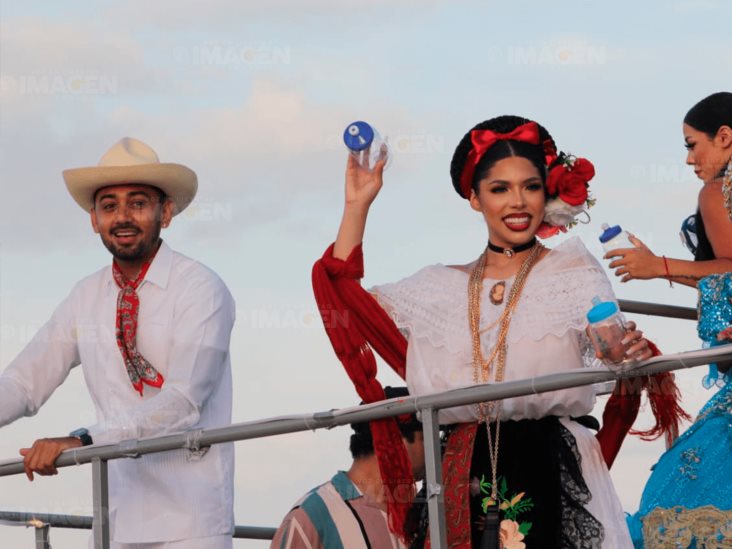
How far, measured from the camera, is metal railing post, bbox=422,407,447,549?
5266mm

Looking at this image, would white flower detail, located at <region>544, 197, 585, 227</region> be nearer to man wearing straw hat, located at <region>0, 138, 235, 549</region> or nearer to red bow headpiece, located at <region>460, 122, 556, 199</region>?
red bow headpiece, located at <region>460, 122, 556, 199</region>

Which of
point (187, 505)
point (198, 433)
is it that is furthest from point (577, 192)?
point (187, 505)

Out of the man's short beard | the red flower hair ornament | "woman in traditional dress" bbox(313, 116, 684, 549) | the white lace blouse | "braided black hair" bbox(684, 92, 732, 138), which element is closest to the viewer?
"woman in traditional dress" bbox(313, 116, 684, 549)

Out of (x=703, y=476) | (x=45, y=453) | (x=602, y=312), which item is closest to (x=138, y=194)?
(x=45, y=453)

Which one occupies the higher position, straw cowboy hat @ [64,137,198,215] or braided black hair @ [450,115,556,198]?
straw cowboy hat @ [64,137,198,215]

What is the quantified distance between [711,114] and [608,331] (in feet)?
5.16

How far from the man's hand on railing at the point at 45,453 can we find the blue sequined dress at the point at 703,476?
7.07 feet

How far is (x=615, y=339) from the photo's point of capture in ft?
16.7

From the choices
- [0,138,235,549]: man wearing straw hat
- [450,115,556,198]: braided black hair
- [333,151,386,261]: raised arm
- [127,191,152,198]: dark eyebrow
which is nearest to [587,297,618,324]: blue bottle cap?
[450,115,556,198]: braided black hair

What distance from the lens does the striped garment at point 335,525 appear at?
627cm

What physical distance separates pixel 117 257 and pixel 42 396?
70 centimetres

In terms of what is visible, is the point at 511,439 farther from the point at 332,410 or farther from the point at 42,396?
the point at 42,396

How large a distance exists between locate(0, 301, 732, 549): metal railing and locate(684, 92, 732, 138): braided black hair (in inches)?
65.1

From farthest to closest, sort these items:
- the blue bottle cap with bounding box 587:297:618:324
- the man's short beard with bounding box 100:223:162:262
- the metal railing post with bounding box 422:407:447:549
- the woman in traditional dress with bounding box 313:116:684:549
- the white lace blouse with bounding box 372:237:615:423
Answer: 1. the man's short beard with bounding box 100:223:162:262
2. the white lace blouse with bounding box 372:237:615:423
3. the woman in traditional dress with bounding box 313:116:684:549
4. the metal railing post with bounding box 422:407:447:549
5. the blue bottle cap with bounding box 587:297:618:324
